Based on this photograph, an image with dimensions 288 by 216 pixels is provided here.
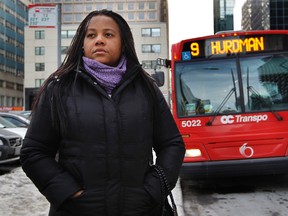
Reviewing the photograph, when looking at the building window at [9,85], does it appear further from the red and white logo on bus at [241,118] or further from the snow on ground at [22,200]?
the red and white logo on bus at [241,118]

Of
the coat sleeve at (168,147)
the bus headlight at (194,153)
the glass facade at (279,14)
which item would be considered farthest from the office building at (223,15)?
the coat sleeve at (168,147)

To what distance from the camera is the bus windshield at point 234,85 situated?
6766mm

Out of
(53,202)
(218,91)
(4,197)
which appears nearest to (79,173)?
(53,202)

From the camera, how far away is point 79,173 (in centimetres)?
192

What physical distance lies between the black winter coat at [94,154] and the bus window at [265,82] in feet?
16.7

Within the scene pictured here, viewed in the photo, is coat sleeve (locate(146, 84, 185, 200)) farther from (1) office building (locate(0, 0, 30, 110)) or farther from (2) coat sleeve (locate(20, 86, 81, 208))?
(1) office building (locate(0, 0, 30, 110))

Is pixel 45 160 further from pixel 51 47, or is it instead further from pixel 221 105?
pixel 51 47

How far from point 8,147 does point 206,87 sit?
5109 mm

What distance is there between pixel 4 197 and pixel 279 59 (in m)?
5.04

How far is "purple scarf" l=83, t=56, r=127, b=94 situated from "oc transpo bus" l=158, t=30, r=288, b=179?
4796mm

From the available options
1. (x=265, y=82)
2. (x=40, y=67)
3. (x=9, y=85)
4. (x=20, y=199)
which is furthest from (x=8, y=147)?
(x=9, y=85)

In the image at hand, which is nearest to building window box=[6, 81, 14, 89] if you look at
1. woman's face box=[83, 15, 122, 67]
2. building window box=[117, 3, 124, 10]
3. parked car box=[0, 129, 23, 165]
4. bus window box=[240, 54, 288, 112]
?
building window box=[117, 3, 124, 10]

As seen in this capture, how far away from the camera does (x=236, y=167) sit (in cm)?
654

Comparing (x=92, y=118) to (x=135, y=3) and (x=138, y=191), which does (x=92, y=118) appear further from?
(x=135, y=3)
